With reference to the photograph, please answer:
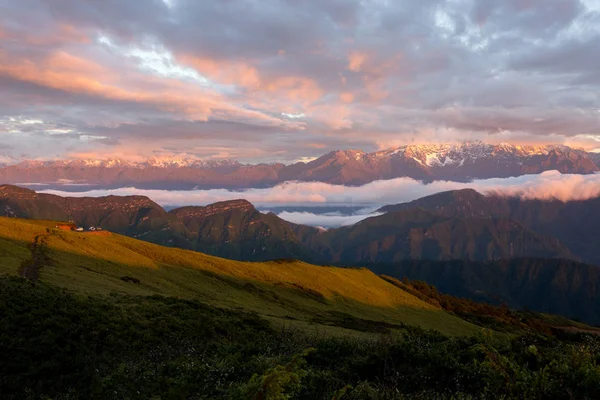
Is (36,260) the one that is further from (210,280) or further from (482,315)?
(482,315)

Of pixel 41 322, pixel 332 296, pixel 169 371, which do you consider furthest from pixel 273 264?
pixel 169 371

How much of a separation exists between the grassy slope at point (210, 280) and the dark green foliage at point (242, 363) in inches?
543

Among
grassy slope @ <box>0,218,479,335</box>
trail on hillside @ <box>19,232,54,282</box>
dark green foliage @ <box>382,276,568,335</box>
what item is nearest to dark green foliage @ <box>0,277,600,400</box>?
grassy slope @ <box>0,218,479,335</box>

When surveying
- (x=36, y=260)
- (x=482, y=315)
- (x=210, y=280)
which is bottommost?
(x=482, y=315)

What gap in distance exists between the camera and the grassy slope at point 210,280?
5297cm

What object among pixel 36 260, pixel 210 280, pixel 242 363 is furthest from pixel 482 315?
pixel 242 363

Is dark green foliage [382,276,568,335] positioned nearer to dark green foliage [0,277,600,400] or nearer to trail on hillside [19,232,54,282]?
dark green foliage [0,277,600,400]

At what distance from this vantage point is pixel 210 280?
73250 mm

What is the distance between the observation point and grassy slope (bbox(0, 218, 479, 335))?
174 feet

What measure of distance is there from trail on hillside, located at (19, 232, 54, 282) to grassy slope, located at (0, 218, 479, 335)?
78 cm

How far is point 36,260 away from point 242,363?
48252 mm

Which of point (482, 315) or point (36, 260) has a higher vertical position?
point (36, 260)

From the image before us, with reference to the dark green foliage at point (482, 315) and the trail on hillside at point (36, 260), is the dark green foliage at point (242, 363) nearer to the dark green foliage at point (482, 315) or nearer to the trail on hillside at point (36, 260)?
the trail on hillside at point (36, 260)

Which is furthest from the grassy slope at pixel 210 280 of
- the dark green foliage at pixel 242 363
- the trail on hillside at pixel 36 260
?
the dark green foliage at pixel 242 363
